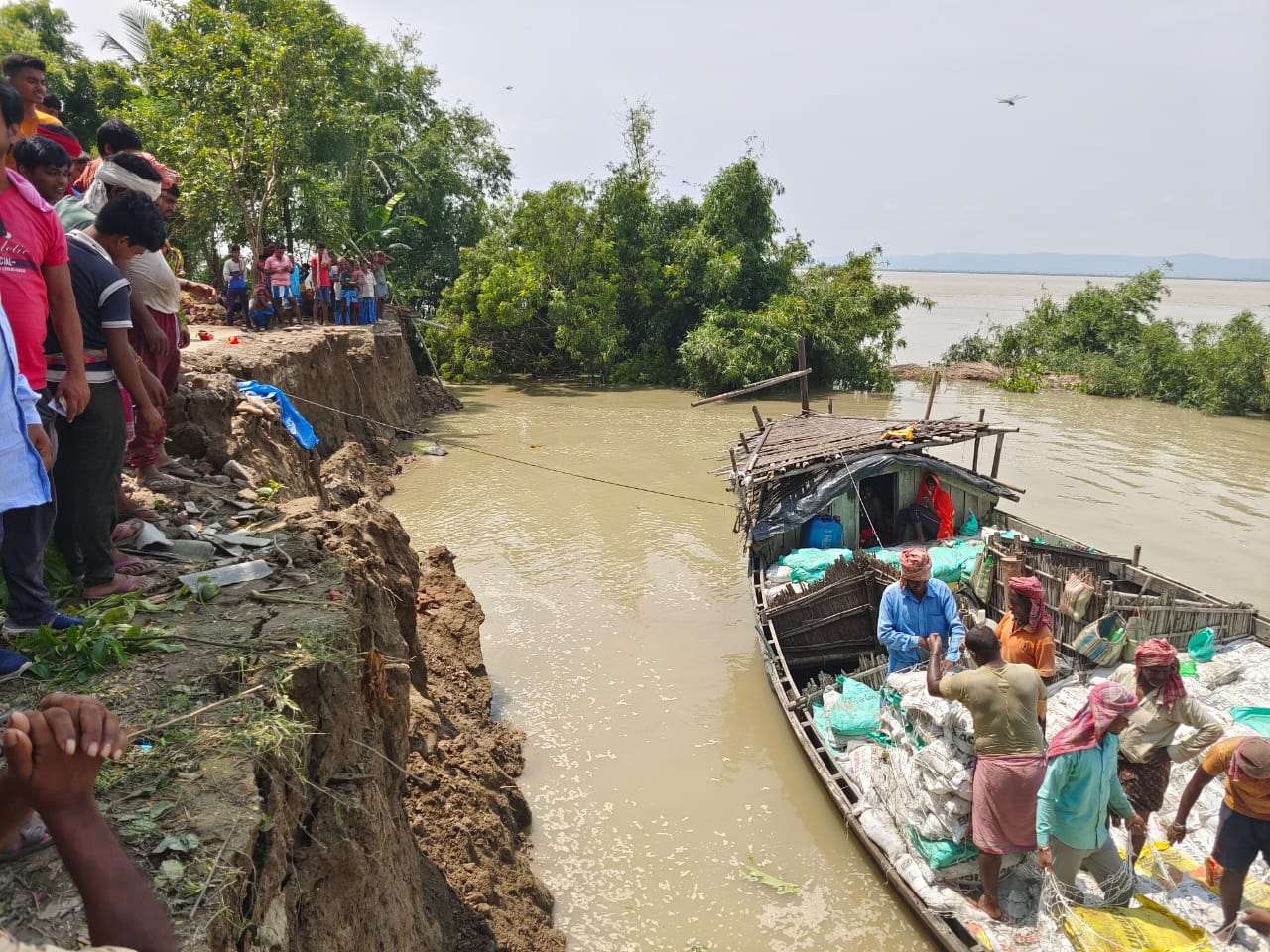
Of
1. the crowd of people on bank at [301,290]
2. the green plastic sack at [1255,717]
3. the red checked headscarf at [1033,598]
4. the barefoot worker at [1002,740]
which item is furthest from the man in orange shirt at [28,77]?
the green plastic sack at [1255,717]

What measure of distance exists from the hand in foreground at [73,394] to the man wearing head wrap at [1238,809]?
19.3ft

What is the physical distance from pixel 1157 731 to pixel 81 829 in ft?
17.8

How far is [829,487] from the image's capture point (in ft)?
30.6

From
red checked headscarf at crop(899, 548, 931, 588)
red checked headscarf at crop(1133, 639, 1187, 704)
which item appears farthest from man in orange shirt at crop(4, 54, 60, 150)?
red checked headscarf at crop(1133, 639, 1187, 704)

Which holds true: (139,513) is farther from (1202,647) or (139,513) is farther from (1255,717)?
(1202,647)

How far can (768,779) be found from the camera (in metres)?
7.21

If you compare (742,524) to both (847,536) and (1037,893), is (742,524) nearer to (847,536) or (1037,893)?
(847,536)

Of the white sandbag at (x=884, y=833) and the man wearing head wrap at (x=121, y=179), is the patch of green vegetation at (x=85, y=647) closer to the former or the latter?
the man wearing head wrap at (x=121, y=179)

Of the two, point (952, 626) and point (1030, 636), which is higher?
point (1030, 636)

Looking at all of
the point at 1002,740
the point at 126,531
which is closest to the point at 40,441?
the point at 126,531

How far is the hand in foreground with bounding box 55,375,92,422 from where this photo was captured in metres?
3.28

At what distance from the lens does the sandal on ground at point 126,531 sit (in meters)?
4.12

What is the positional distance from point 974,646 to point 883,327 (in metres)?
23.9

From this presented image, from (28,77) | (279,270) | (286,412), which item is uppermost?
(28,77)
